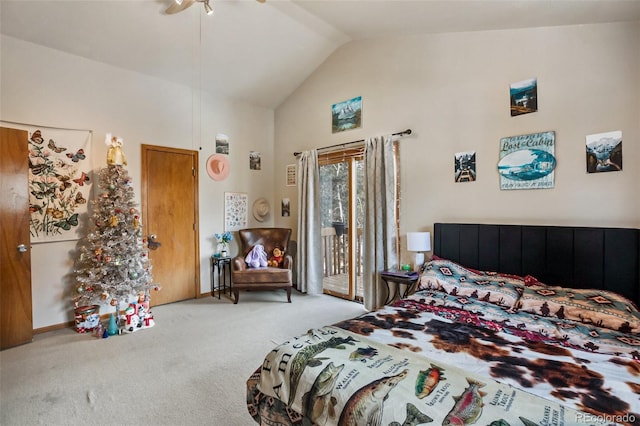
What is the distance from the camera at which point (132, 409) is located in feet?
6.69

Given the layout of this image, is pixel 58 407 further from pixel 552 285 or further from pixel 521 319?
pixel 552 285

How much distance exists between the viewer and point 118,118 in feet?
12.7

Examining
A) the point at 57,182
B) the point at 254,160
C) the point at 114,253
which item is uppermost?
the point at 254,160

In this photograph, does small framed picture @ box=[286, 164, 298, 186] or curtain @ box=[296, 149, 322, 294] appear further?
small framed picture @ box=[286, 164, 298, 186]

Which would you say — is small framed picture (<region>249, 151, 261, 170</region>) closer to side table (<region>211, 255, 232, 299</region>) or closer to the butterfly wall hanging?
side table (<region>211, 255, 232, 299</region>)

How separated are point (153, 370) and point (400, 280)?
250 cm

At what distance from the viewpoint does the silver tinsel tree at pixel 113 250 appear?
325 centimetres

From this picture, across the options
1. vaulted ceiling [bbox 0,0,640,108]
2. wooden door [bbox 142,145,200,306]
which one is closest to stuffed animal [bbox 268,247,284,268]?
wooden door [bbox 142,145,200,306]

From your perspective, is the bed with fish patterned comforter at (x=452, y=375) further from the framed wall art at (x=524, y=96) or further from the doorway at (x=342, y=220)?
the doorway at (x=342, y=220)

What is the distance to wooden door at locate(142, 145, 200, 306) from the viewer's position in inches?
163

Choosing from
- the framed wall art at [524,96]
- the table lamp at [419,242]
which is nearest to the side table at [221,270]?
the table lamp at [419,242]

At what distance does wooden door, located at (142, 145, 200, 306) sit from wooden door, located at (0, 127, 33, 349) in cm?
118

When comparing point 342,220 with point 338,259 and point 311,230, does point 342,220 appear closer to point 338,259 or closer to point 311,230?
point 311,230

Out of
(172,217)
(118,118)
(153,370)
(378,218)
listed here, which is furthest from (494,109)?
(118,118)
